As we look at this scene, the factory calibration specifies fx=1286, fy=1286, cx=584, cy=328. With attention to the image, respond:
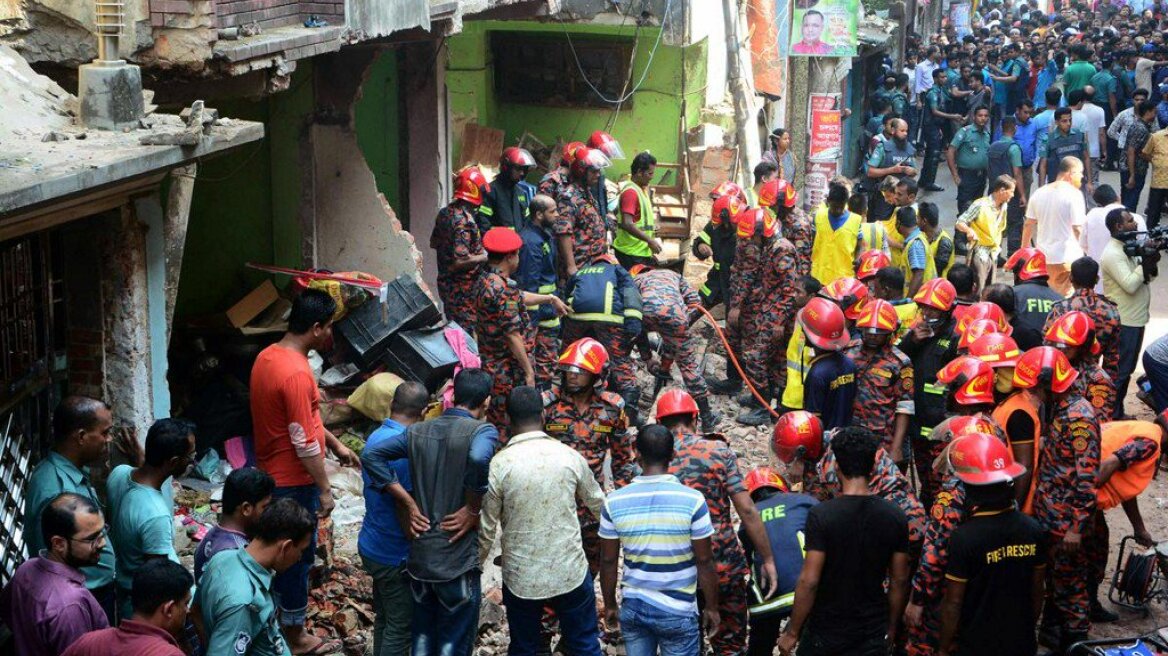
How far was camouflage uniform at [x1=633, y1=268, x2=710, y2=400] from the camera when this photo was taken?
31.6 feet

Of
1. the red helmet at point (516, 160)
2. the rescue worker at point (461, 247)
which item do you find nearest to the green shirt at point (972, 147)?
the red helmet at point (516, 160)

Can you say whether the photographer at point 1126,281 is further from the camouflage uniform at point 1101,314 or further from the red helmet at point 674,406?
the red helmet at point 674,406

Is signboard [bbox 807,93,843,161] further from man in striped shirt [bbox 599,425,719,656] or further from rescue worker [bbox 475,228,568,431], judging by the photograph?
man in striped shirt [bbox 599,425,719,656]

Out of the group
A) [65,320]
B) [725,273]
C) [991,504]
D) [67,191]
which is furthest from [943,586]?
[725,273]

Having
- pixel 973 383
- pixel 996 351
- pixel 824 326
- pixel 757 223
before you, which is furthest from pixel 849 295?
pixel 973 383

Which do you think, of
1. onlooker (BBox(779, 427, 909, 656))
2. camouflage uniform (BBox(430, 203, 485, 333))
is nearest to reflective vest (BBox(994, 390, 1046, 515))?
onlooker (BBox(779, 427, 909, 656))

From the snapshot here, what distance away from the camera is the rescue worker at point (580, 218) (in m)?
10.5

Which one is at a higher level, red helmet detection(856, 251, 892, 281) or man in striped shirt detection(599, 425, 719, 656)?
red helmet detection(856, 251, 892, 281)

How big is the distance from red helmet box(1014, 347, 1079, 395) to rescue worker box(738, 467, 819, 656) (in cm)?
151

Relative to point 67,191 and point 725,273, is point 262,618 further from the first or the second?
point 725,273

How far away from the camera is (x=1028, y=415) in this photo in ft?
21.7

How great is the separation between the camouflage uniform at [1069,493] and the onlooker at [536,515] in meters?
2.43

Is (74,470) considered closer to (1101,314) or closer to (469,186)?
(469,186)

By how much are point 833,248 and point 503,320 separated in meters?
3.49
